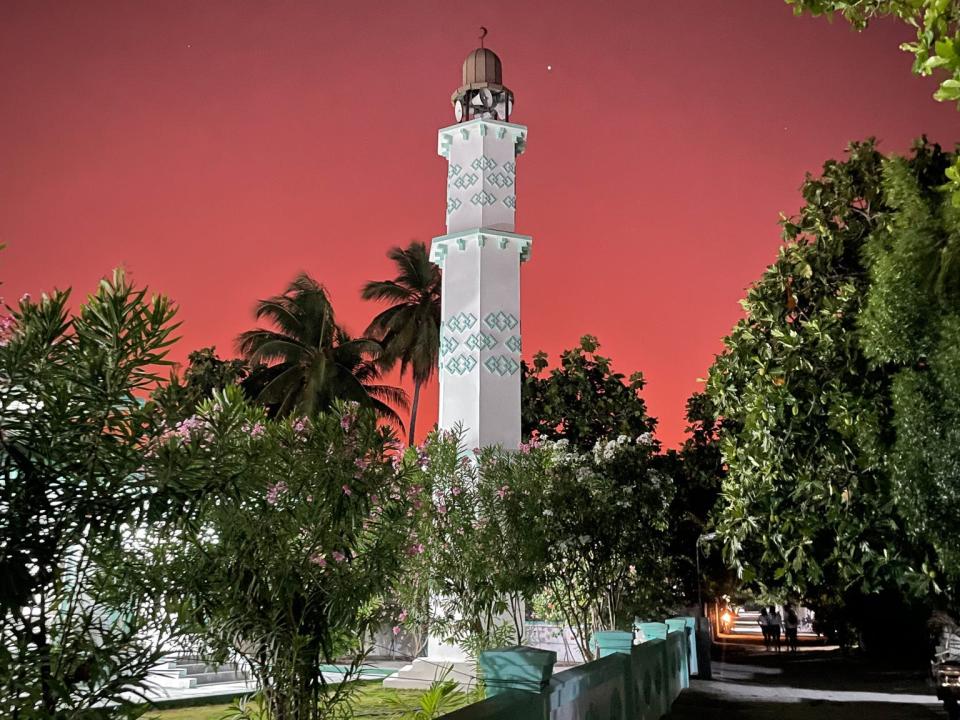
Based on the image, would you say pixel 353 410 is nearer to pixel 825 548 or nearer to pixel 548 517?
pixel 825 548

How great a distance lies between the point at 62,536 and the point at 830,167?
5518mm

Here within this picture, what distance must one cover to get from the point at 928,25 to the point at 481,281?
43.1ft

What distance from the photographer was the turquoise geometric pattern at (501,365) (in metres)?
15.7

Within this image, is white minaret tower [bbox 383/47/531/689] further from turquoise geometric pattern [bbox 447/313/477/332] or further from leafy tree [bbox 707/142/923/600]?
leafy tree [bbox 707/142/923/600]

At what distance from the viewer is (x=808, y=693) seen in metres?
15.9

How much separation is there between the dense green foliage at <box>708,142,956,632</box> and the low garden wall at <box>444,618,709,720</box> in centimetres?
158

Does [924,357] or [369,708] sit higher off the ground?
[924,357]

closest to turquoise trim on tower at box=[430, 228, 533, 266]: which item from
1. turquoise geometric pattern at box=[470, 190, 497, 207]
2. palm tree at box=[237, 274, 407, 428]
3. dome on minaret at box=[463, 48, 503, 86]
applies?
turquoise geometric pattern at box=[470, 190, 497, 207]

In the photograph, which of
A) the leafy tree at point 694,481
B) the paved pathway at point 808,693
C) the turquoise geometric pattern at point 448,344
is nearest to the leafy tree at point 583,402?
the leafy tree at point 694,481

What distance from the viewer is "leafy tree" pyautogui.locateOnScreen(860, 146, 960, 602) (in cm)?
466

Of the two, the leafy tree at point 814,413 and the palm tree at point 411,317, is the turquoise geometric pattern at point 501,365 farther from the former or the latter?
the palm tree at point 411,317

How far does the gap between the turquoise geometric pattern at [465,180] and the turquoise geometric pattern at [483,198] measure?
1.16ft

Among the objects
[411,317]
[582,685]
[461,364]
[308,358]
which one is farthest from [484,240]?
[411,317]

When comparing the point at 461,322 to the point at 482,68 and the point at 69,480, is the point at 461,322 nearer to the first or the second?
the point at 482,68
